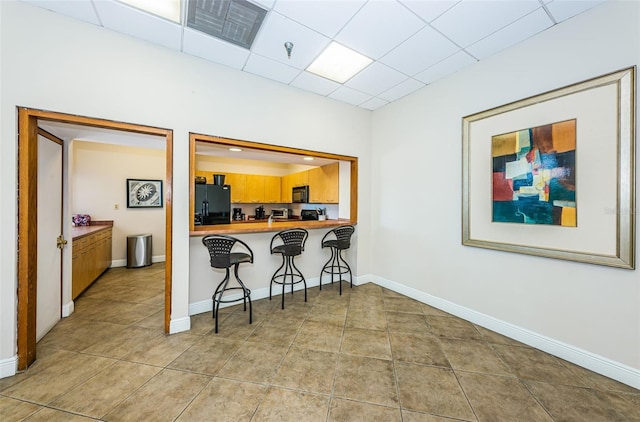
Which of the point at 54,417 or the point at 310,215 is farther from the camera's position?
the point at 310,215

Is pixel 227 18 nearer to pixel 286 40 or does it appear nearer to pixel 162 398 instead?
pixel 286 40

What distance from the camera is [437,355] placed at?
224 cm

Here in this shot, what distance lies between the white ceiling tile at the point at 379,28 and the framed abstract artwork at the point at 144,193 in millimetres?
5388

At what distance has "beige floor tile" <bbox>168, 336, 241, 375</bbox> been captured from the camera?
205 centimetres

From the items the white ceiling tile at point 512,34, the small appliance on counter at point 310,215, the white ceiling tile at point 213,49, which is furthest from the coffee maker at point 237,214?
the white ceiling tile at point 512,34

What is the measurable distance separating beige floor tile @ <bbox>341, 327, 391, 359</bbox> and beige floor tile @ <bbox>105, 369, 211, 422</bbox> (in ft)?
4.23

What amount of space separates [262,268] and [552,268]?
132 inches

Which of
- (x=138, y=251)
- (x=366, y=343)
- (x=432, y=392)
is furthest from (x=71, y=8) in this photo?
(x=138, y=251)

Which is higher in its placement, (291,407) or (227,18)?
(227,18)

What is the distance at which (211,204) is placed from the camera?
12.8ft

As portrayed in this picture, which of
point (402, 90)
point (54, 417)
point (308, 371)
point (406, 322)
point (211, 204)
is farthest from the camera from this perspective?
point (211, 204)

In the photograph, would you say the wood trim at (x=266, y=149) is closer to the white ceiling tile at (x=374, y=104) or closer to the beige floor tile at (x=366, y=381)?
the white ceiling tile at (x=374, y=104)

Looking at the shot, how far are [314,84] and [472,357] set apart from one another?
364 cm

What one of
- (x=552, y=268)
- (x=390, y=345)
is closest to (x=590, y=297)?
(x=552, y=268)
